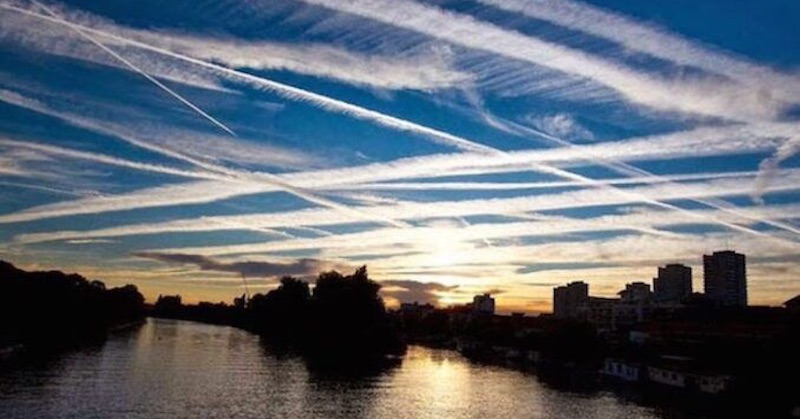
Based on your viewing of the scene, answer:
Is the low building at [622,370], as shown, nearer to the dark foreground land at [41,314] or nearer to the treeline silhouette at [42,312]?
the dark foreground land at [41,314]

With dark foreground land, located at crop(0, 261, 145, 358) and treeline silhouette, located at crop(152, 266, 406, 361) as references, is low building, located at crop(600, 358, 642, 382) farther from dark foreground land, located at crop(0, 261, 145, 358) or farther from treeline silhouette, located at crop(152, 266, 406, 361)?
dark foreground land, located at crop(0, 261, 145, 358)

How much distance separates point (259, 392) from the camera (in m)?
65.1

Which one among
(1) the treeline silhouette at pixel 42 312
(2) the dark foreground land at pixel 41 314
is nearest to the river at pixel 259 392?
(2) the dark foreground land at pixel 41 314

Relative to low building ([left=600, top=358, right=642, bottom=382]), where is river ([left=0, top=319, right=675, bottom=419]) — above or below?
below

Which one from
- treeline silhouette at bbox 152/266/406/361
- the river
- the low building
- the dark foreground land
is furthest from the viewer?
treeline silhouette at bbox 152/266/406/361

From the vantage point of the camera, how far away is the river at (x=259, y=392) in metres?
52.7

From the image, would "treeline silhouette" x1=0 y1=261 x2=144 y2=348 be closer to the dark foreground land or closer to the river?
the dark foreground land

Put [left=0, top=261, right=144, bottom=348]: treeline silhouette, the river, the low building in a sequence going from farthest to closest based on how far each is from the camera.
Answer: [left=0, top=261, right=144, bottom=348]: treeline silhouette, the low building, the river

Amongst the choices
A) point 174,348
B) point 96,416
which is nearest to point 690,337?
point 174,348

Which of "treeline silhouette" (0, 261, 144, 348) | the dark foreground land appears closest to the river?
the dark foreground land

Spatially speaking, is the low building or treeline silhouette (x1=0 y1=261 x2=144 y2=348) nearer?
the low building

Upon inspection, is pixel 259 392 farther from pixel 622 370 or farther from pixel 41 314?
pixel 41 314

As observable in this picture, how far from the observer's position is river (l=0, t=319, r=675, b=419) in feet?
173

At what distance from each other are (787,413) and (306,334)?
124 meters
